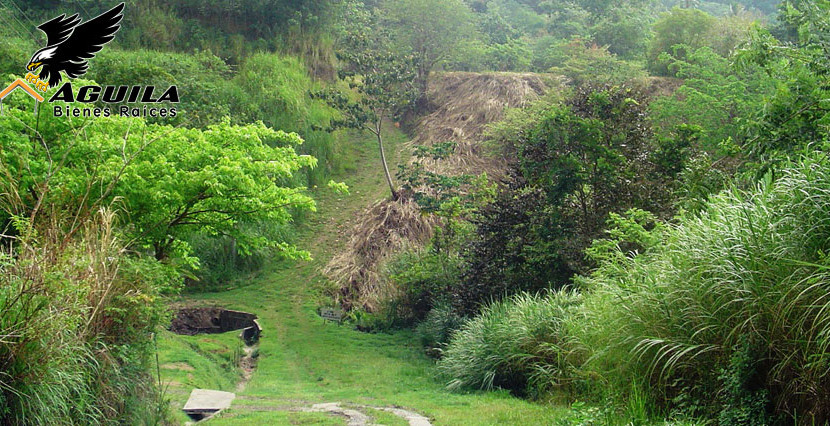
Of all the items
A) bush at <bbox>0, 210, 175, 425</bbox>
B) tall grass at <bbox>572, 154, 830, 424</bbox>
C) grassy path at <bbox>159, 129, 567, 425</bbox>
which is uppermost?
tall grass at <bbox>572, 154, 830, 424</bbox>

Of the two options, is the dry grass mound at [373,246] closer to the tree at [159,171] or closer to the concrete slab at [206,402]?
the tree at [159,171]

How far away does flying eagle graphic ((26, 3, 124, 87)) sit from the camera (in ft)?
37.8

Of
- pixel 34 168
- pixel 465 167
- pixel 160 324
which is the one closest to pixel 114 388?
pixel 160 324

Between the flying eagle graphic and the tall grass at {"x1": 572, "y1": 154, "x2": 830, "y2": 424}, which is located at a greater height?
the flying eagle graphic

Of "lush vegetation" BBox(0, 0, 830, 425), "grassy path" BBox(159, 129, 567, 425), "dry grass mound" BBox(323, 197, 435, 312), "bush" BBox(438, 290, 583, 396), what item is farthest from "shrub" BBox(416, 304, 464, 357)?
"bush" BBox(438, 290, 583, 396)

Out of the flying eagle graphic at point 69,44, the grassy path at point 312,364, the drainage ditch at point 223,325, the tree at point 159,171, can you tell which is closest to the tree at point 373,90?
the grassy path at point 312,364

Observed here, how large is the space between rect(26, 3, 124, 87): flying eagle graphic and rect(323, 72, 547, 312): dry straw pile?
11.4 metres

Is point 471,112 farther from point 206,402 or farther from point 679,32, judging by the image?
point 206,402

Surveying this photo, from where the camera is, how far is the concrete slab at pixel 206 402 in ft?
34.3

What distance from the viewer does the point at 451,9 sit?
3512 cm

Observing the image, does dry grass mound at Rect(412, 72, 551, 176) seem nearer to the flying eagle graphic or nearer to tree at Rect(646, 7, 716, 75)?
tree at Rect(646, 7, 716, 75)

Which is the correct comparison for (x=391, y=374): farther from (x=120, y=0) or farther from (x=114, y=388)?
(x=120, y=0)

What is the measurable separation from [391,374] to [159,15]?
19.8 metres

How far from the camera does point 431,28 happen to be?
34.9m
